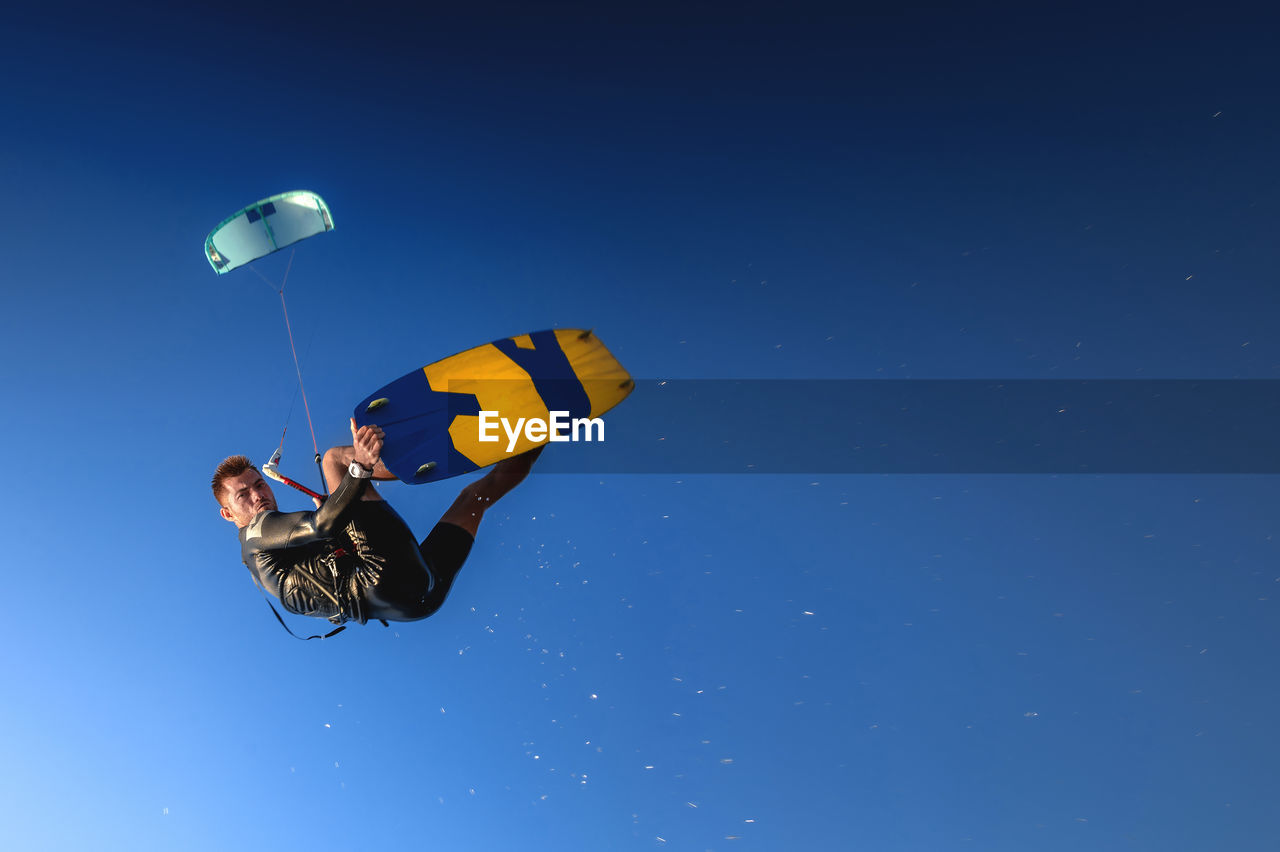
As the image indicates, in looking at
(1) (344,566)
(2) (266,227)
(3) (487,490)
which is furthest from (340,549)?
(2) (266,227)

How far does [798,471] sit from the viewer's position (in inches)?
162

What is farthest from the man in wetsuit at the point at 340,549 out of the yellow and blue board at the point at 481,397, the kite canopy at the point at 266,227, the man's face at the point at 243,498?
the kite canopy at the point at 266,227

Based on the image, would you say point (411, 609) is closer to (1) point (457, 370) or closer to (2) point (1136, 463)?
(1) point (457, 370)

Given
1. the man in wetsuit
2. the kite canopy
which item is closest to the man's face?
the man in wetsuit

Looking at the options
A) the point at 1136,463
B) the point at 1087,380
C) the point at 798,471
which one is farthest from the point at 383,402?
the point at 1136,463

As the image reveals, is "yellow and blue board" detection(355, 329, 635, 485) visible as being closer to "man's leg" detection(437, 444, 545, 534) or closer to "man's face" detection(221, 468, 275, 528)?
"man's leg" detection(437, 444, 545, 534)

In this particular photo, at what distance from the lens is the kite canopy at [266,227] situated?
3.17 m

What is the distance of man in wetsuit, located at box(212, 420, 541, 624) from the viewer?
2826 millimetres

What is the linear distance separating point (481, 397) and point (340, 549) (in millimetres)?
939

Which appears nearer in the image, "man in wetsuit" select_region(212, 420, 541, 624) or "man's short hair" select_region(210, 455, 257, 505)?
"man in wetsuit" select_region(212, 420, 541, 624)

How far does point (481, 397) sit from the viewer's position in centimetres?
352

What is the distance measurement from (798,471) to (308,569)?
2484mm

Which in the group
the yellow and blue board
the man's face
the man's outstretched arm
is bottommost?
the man's face

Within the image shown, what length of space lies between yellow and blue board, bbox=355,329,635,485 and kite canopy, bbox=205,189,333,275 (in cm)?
77
